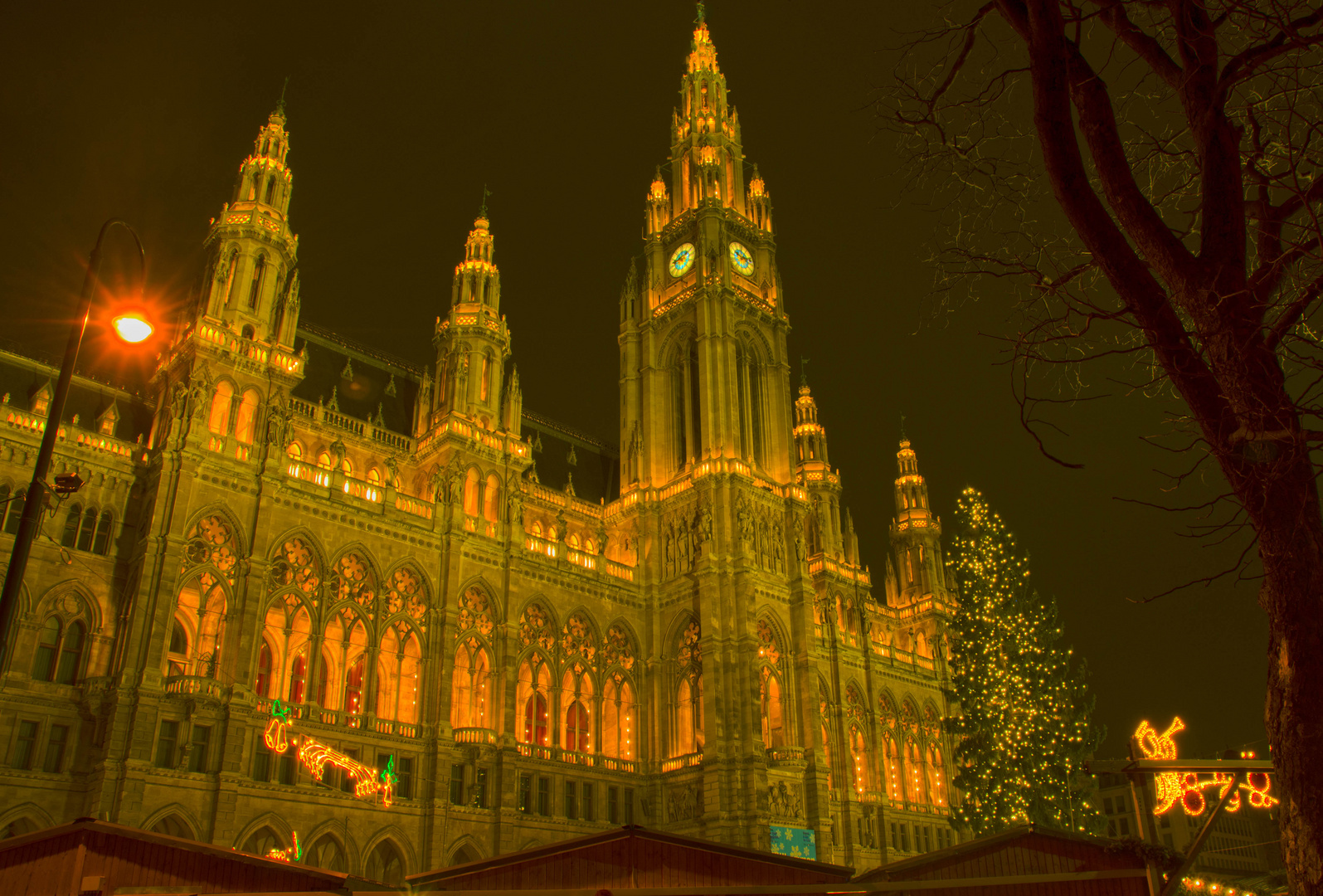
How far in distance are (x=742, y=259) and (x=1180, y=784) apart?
4396 centimetres

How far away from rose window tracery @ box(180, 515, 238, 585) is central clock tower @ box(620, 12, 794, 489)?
2121cm

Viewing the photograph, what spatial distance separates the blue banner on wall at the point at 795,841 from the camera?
38.2 m

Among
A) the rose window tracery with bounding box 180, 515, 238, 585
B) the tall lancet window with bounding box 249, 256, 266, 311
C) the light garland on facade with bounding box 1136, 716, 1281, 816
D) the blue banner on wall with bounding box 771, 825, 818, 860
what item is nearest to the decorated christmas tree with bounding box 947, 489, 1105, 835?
the blue banner on wall with bounding box 771, 825, 818, 860

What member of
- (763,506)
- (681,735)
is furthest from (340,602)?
(763,506)

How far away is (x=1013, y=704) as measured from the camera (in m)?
33.4

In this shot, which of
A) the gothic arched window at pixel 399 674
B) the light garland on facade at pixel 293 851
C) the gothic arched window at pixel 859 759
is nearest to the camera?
the light garland on facade at pixel 293 851

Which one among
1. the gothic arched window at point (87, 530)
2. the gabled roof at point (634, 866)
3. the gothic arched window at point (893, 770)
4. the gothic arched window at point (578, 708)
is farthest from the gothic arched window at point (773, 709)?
the gabled roof at point (634, 866)

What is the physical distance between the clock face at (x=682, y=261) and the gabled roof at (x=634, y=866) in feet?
142

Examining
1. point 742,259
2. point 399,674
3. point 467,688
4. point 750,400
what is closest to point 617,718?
point 467,688

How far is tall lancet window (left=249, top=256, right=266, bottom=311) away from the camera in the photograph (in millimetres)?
35875

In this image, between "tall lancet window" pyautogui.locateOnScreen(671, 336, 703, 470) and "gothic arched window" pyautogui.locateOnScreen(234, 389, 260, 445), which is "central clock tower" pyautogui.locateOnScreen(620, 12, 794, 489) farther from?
"gothic arched window" pyautogui.locateOnScreen(234, 389, 260, 445)

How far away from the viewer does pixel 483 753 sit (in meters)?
35.3

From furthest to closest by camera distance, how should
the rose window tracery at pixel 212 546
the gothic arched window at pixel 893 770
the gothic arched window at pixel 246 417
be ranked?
the gothic arched window at pixel 893 770 → the gothic arched window at pixel 246 417 → the rose window tracery at pixel 212 546

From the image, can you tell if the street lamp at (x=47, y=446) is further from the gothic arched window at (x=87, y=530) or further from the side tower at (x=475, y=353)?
the side tower at (x=475, y=353)
